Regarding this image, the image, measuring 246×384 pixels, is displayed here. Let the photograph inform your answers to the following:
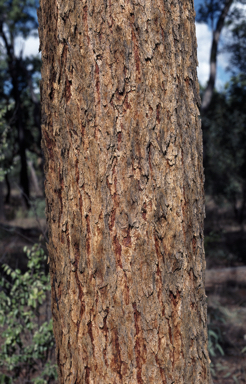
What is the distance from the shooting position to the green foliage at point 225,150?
15617 millimetres

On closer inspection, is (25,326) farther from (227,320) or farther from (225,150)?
(225,150)

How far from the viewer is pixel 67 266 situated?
1.40 meters

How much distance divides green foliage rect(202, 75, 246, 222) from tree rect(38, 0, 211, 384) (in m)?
14.6

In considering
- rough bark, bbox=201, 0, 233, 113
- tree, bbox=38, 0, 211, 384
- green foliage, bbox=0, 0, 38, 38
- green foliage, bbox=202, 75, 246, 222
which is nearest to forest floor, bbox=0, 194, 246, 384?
tree, bbox=38, 0, 211, 384

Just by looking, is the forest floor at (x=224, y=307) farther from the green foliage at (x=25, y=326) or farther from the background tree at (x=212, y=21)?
the background tree at (x=212, y=21)

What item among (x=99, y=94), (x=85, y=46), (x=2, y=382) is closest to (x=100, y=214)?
(x=99, y=94)

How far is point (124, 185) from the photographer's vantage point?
1319mm

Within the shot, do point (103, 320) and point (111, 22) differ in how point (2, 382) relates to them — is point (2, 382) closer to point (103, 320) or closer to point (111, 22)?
point (103, 320)

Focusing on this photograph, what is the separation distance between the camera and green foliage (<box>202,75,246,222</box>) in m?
15.6

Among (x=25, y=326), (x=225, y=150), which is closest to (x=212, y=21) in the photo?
(x=225, y=150)

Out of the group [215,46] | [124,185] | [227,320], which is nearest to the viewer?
[124,185]

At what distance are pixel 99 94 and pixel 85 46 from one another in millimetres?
189

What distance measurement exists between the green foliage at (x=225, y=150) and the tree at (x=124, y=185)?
47.9 feet

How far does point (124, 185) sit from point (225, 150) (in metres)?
16.0
